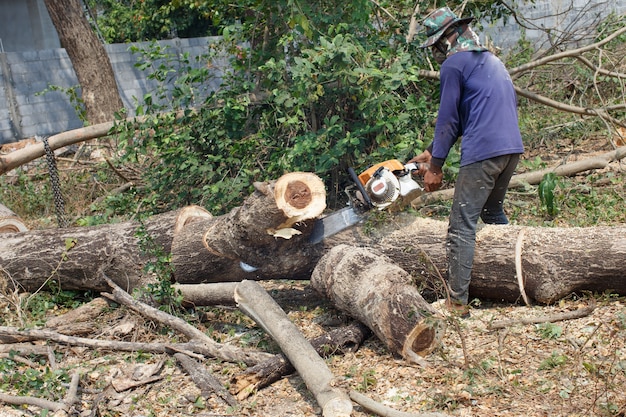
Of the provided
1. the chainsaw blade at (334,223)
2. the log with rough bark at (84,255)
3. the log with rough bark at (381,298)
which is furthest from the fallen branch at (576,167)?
the log with rough bark at (84,255)

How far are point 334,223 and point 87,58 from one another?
6.30m

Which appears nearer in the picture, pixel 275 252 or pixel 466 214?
pixel 466 214

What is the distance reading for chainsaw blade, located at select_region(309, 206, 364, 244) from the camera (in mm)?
4738

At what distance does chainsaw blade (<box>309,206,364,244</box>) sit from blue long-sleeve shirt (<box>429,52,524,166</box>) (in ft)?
2.86

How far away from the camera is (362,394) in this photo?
3.42 m

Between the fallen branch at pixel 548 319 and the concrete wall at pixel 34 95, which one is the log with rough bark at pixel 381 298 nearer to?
the fallen branch at pixel 548 319

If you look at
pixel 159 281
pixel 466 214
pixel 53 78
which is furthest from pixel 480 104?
pixel 53 78

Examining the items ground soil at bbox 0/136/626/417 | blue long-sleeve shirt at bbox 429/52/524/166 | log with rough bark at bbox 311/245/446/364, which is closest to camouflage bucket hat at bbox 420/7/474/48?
blue long-sleeve shirt at bbox 429/52/524/166

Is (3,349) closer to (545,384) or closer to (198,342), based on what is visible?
(198,342)

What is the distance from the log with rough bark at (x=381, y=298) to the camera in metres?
3.73

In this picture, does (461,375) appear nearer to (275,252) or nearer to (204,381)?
(204,381)

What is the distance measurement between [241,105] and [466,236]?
2833mm

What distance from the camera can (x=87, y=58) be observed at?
963cm

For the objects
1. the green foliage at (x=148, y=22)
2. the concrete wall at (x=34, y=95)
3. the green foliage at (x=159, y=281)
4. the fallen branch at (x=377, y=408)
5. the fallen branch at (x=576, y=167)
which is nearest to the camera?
the fallen branch at (x=377, y=408)
